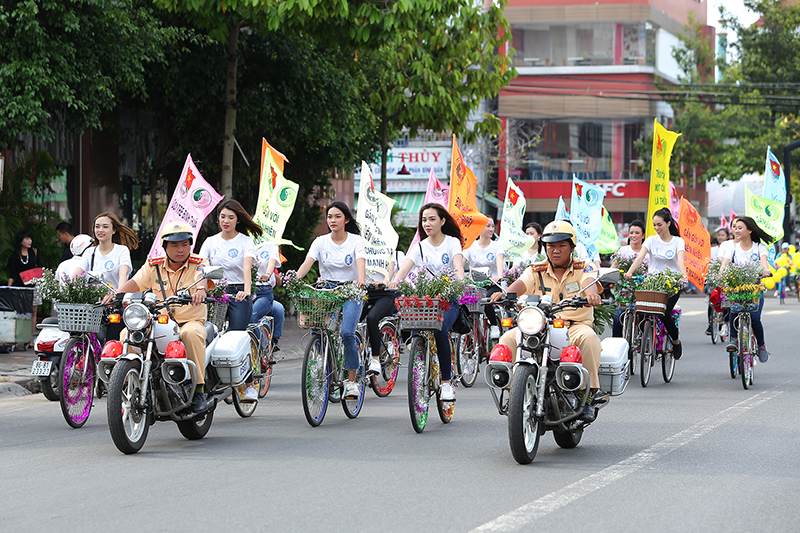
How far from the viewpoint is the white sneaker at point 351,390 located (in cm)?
970

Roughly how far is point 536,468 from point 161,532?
274 centimetres

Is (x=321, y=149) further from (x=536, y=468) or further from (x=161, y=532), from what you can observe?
(x=161, y=532)

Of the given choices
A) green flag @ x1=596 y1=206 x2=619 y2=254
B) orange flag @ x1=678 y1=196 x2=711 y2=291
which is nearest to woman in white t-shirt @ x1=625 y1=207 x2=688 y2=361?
orange flag @ x1=678 y1=196 x2=711 y2=291

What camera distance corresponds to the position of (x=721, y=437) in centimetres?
871

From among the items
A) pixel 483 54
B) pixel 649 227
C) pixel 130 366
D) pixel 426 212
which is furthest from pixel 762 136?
pixel 130 366

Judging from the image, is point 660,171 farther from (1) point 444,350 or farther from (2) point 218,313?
(2) point 218,313

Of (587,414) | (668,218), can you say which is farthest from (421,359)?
(668,218)

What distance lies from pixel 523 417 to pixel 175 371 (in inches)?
102

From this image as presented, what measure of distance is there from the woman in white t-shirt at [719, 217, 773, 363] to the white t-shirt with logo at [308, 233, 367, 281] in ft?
15.7

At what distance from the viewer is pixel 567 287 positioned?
7.93 meters

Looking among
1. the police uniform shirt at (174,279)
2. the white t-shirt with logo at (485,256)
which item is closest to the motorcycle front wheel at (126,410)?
the police uniform shirt at (174,279)

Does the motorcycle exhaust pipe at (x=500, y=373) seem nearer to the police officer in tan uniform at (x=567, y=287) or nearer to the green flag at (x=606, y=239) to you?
the police officer in tan uniform at (x=567, y=287)

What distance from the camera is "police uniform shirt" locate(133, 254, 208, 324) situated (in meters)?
8.40

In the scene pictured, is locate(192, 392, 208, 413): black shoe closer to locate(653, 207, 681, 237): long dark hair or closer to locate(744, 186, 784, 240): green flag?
locate(653, 207, 681, 237): long dark hair
